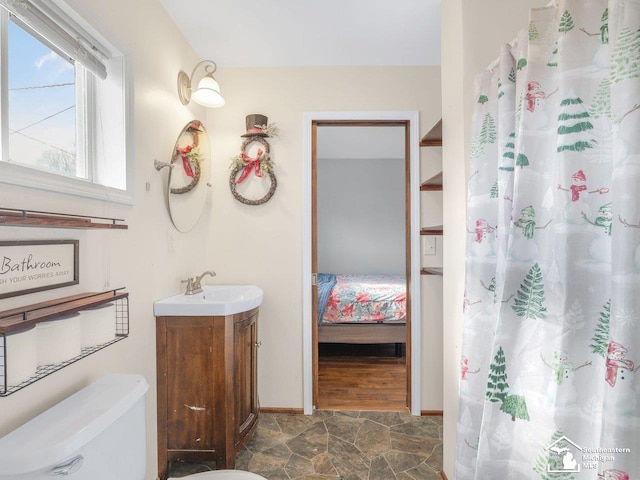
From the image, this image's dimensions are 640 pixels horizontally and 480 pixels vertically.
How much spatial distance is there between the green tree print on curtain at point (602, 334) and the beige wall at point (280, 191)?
1.83 meters

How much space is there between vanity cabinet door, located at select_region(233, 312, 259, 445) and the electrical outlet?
1.34 m

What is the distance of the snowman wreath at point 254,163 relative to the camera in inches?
94.8

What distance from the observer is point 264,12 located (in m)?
1.90

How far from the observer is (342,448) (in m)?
2.01

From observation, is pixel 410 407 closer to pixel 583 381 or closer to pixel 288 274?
pixel 288 274

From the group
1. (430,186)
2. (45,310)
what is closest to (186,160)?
(45,310)

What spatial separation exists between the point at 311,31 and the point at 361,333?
2.66 metres

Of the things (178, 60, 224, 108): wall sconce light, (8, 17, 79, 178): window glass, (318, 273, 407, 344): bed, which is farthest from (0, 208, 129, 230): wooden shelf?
(318, 273, 407, 344): bed

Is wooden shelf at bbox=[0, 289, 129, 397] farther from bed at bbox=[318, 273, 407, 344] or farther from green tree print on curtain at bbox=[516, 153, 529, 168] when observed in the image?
bed at bbox=[318, 273, 407, 344]

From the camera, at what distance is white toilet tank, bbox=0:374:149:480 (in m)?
0.80

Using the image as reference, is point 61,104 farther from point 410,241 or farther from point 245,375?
point 410,241

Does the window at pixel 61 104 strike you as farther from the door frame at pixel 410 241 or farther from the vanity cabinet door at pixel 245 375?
the door frame at pixel 410 241

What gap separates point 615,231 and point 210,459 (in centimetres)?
206

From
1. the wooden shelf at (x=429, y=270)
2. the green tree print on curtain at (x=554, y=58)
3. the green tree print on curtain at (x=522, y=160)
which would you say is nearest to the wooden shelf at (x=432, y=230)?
the wooden shelf at (x=429, y=270)
